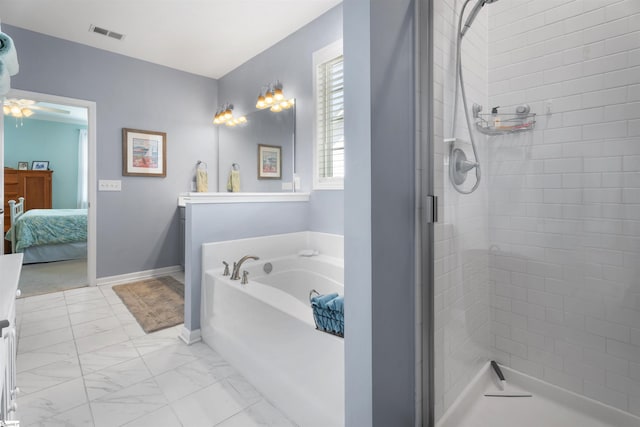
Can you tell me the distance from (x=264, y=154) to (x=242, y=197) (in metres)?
0.99

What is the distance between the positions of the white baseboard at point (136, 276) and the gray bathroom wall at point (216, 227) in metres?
1.87

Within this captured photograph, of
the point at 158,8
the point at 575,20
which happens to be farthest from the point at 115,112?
the point at 575,20

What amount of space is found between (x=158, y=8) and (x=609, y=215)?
11.5 feet

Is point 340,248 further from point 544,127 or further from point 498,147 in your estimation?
point 544,127

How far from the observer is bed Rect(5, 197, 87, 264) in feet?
14.2

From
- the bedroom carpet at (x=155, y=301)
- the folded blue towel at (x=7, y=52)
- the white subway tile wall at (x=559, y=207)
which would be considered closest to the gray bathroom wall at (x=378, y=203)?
the white subway tile wall at (x=559, y=207)

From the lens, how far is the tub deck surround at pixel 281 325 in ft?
4.40

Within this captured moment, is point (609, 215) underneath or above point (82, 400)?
above

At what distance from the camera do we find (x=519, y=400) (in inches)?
60.2

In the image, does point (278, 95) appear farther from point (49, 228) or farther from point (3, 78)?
point (49, 228)

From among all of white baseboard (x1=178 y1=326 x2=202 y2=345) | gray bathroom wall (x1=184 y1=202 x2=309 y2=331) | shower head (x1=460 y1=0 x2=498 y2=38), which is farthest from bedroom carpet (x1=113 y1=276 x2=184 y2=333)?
shower head (x1=460 y1=0 x2=498 y2=38)

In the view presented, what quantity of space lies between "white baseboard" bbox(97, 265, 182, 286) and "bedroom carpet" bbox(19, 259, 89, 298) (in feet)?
0.71

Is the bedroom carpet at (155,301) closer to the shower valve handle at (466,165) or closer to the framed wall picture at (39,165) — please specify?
the shower valve handle at (466,165)

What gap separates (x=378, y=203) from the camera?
99cm
